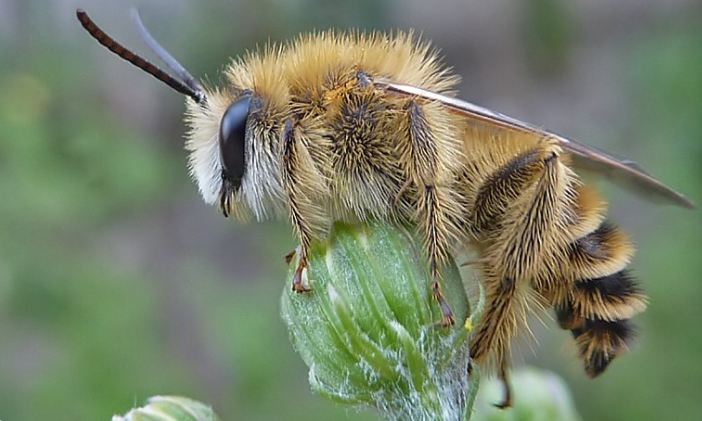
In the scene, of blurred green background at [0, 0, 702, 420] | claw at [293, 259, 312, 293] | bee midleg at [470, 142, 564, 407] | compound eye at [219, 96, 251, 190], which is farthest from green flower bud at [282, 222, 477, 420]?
blurred green background at [0, 0, 702, 420]

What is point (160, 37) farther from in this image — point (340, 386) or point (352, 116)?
point (340, 386)

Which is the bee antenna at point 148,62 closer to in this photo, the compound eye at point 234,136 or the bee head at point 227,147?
the bee head at point 227,147

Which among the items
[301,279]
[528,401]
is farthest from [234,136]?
[528,401]

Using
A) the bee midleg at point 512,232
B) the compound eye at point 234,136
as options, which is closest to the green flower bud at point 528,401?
the bee midleg at point 512,232

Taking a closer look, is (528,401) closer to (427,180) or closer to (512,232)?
(512,232)

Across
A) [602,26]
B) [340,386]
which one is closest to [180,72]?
[340,386]
